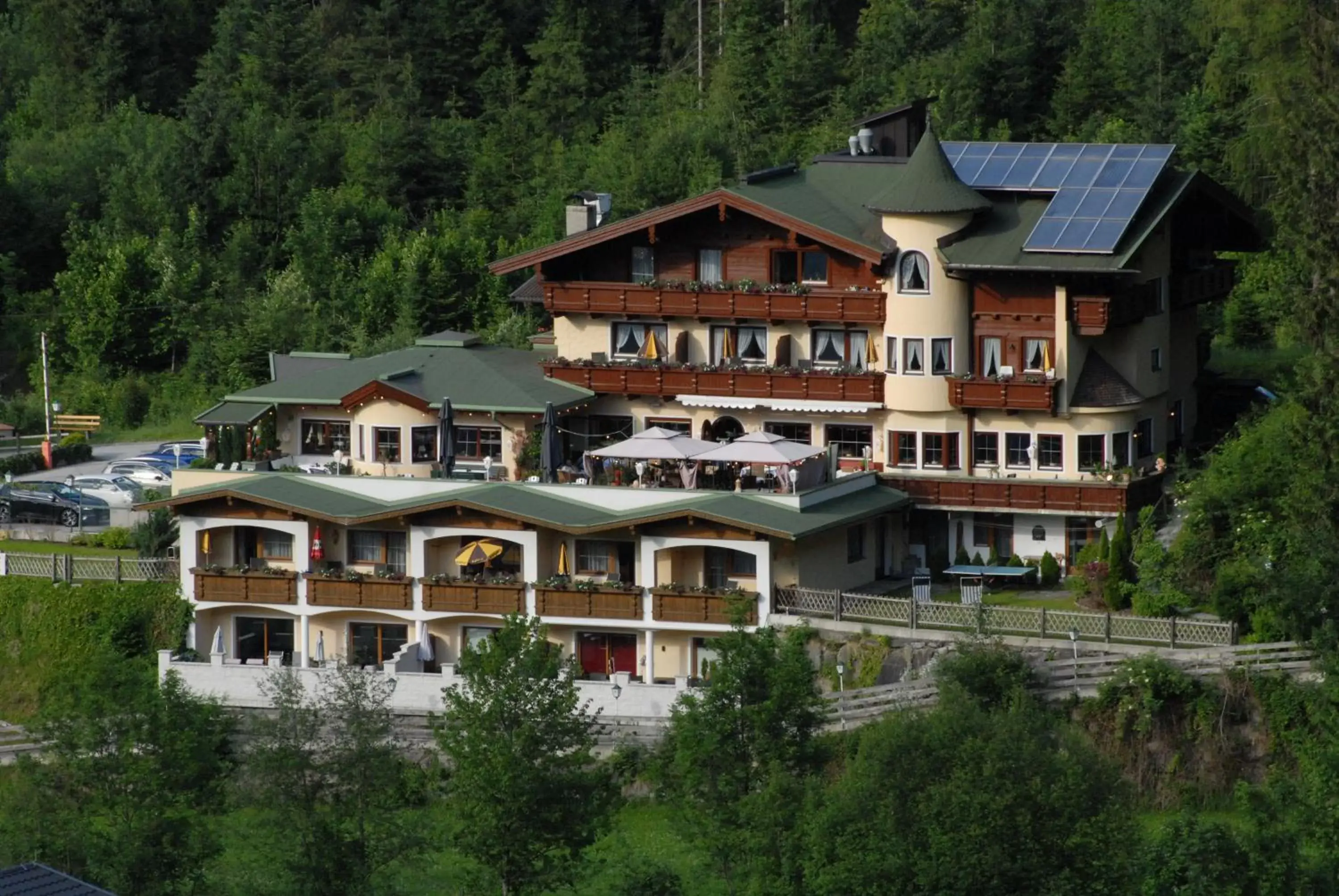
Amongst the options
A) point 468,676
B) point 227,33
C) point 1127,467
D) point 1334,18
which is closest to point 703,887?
point 468,676

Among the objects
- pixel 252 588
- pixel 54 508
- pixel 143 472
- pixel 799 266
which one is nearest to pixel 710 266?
pixel 799 266

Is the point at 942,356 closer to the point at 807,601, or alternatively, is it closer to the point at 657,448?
the point at 657,448

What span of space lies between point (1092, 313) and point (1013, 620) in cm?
912

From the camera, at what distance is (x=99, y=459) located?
326ft

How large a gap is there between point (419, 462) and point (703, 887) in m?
21.6

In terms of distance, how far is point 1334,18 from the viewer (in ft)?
254

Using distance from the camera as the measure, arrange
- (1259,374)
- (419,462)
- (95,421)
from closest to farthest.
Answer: (419,462), (1259,374), (95,421)

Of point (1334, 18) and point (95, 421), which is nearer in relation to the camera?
point (1334, 18)

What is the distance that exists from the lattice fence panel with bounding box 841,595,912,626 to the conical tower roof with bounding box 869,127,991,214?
402 inches

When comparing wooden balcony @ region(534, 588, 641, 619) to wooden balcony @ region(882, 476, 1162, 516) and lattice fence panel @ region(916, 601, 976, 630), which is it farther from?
wooden balcony @ region(882, 476, 1162, 516)

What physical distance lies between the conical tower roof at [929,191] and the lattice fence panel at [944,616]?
34.9 feet

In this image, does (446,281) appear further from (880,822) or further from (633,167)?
(880,822)

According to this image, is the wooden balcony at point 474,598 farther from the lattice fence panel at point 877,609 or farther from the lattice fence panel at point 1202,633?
the lattice fence panel at point 1202,633

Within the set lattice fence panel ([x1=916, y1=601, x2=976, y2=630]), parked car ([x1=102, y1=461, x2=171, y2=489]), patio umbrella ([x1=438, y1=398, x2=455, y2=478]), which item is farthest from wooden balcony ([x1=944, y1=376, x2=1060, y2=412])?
parked car ([x1=102, y1=461, x2=171, y2=489])
